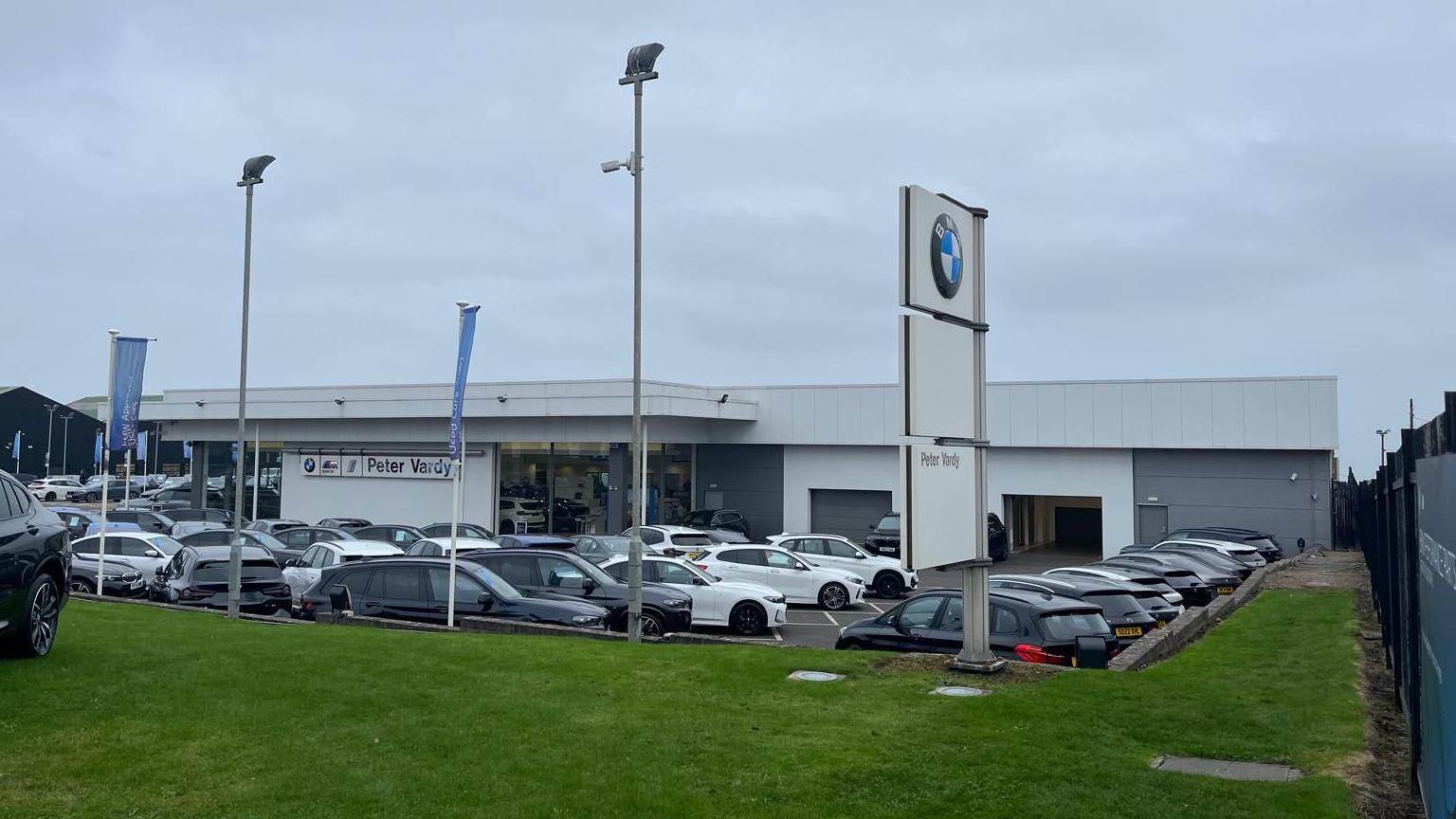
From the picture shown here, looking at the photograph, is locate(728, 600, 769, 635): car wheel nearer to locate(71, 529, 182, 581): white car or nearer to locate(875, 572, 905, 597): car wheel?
locate(875, 572, 905, 597): car wheel

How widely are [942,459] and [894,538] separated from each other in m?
23.3

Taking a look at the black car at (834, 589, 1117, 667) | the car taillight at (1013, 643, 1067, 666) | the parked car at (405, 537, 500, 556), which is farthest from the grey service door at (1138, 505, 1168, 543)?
the car taillight at (1013, 643, 1067, 666)

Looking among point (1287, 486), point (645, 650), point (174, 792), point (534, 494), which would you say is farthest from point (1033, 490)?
point (174, 792)

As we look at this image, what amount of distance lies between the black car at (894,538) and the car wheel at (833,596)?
8865mm

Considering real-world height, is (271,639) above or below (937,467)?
below

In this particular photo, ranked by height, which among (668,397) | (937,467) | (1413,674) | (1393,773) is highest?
(668,397)

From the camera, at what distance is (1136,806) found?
23.6 feet

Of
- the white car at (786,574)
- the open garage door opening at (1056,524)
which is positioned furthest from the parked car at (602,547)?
the open garage door opening at (1056,524)

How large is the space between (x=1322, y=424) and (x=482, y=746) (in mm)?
33686

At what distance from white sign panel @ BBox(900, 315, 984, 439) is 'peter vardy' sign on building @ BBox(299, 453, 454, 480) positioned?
112ft

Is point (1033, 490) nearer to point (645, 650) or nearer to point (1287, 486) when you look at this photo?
point (1287, 486)

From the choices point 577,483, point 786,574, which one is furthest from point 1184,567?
point 577,483

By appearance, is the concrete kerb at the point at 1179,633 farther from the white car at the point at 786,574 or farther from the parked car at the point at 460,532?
the parked car at the point at 460,532

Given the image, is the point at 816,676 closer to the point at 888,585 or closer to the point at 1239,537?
the point at 888,585
